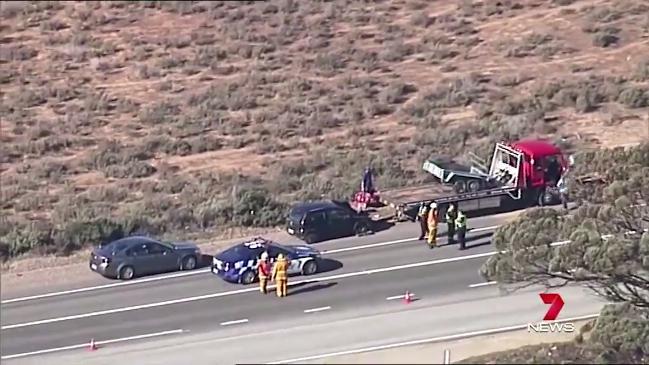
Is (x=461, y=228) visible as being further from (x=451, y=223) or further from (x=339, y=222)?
(x=339, y=222)

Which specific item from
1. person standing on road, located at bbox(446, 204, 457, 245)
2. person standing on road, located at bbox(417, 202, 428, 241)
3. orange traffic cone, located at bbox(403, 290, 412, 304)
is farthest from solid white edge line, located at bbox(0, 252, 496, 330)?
orange traffic cone, located at bbox(403, 290, 412, 304)

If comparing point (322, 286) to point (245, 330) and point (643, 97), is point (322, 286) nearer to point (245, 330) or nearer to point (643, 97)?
point (245, 330)

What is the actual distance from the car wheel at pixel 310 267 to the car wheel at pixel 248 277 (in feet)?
4.00

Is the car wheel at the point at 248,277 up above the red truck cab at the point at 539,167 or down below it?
below

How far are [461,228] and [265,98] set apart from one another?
16875 mm

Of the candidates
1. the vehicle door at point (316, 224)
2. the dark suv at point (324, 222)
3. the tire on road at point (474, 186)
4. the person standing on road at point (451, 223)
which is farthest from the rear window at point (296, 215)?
the tire on road at point (474, 186)

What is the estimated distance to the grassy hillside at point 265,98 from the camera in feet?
129

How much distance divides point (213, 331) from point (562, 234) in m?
9.75

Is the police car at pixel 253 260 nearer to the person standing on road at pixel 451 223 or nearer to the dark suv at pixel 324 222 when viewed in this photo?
the dark suv at pixel 324 222

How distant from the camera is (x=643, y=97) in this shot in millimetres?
44125

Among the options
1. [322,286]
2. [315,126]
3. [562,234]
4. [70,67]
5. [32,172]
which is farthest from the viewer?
[70,67]

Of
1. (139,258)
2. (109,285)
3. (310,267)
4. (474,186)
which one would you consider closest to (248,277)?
(310,267)

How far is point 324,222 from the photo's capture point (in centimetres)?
3472

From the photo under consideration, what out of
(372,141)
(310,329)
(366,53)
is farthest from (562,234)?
(366,53)
